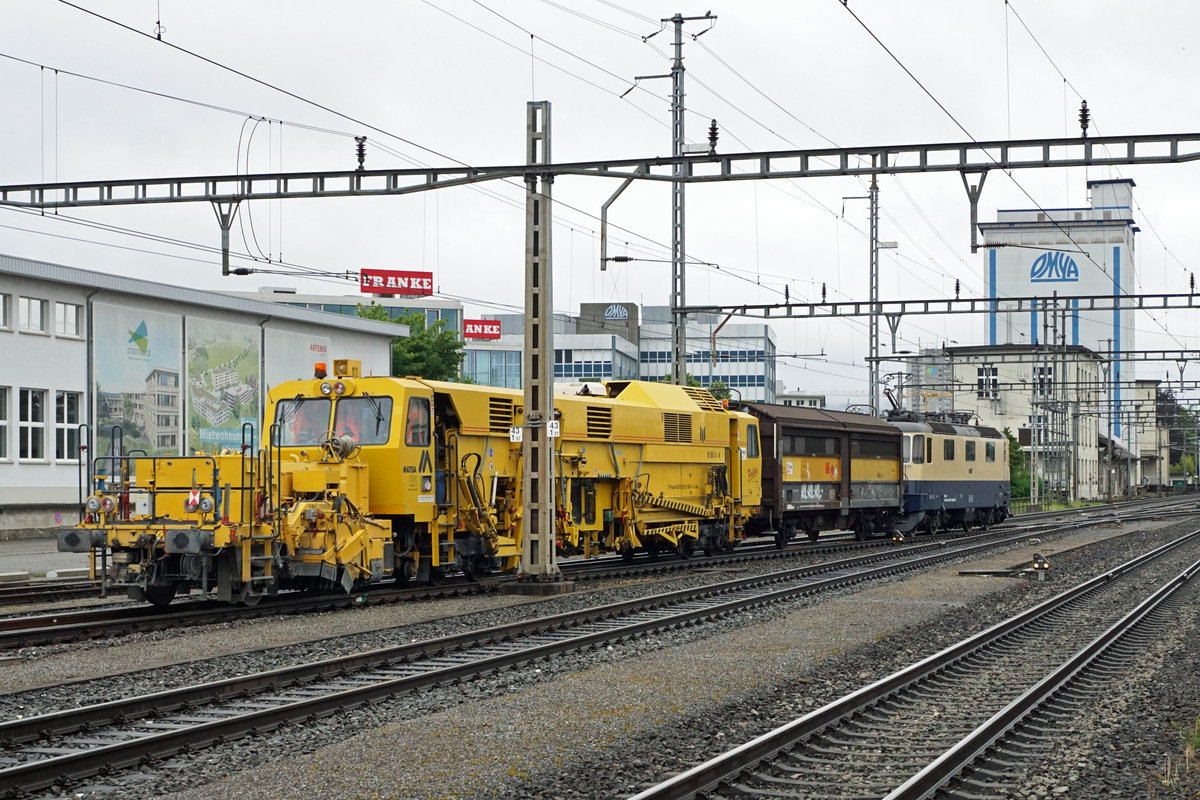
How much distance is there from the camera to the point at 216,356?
148 ft

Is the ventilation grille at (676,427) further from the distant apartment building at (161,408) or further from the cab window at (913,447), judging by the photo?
the distant apartment building at (161,408)

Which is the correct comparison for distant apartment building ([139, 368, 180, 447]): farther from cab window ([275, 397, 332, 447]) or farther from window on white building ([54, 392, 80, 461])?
cab window ([275, 397, 332, 447])

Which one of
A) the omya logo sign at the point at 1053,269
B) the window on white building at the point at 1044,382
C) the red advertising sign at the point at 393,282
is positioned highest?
the omya logo sign at the point at 1053,269

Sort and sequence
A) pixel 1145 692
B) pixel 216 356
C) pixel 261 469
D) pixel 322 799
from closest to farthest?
pixel 322 799
pixel 1145 692
pixel 261 469
pixel 216 356

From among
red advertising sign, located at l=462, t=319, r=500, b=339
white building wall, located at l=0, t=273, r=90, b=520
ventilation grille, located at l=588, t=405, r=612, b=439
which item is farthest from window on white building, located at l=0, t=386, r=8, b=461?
red advertising sign, located at l=462, t=319, r=500, b=339

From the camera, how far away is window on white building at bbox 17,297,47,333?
37.9 metres

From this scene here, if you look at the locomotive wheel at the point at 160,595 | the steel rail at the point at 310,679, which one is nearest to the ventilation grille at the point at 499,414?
the steel rail at the point at 310,679

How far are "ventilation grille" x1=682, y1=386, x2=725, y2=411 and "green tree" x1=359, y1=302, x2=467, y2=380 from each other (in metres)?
31.2

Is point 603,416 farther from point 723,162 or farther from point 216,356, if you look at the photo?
point 216,356

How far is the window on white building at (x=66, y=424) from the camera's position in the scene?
39562 mm

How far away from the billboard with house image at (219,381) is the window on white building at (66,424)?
165 inches

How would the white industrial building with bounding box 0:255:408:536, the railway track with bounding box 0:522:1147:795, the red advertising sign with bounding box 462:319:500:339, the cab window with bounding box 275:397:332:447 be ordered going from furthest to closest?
the red advertising sign with bounding box 462:319:500:339 → the white industrial building with bounding box 0:255:408:536 → the cab window with bounding box 275:397:332:447 → the railway track with bounding box 0:522:1147:795

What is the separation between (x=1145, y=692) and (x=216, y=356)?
37.9 meters

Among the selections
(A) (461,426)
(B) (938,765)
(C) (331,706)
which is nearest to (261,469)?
(A) (461,426)
